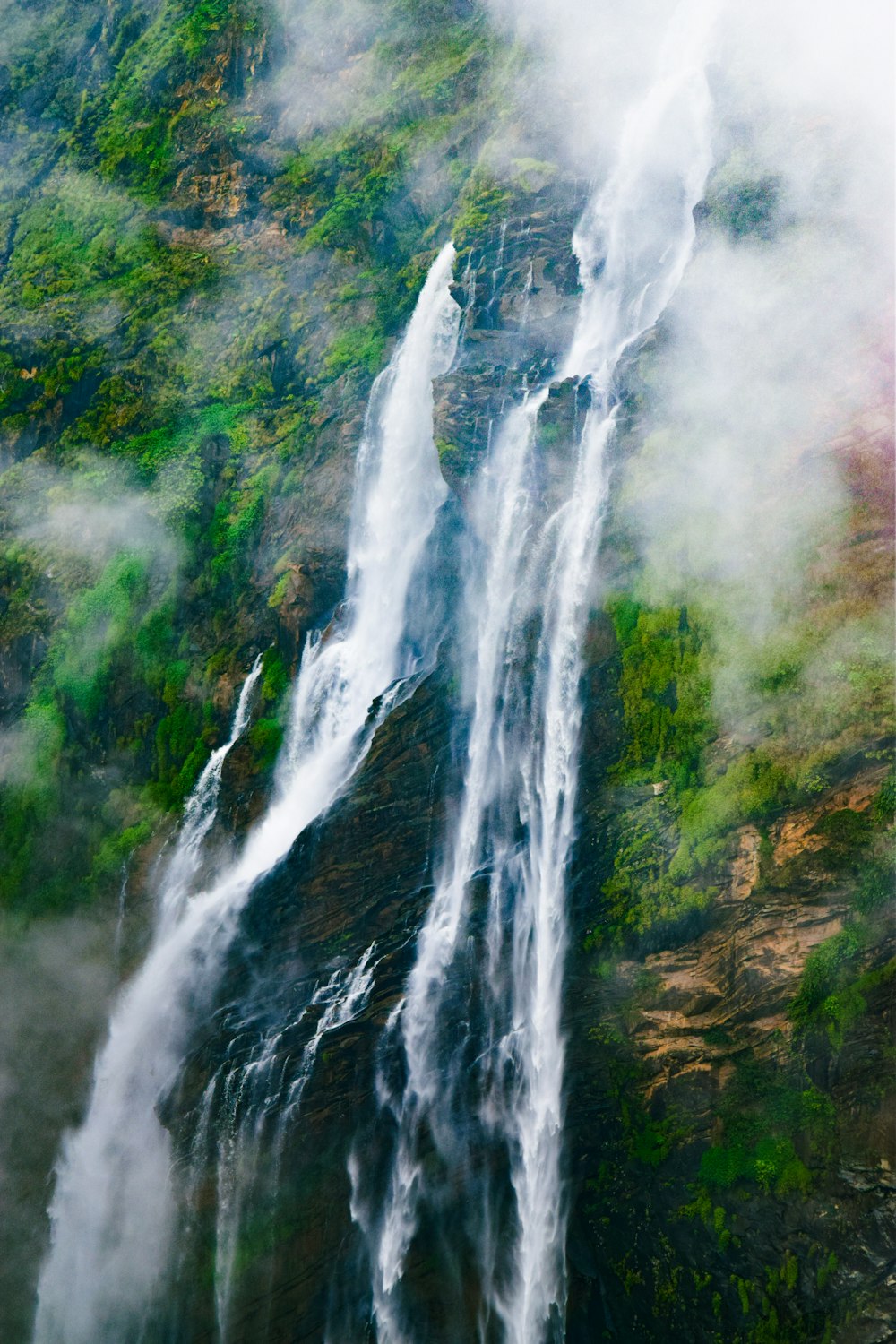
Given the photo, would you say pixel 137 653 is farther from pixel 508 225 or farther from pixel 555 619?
pixel 508 225

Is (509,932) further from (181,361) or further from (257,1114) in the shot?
(181,361)

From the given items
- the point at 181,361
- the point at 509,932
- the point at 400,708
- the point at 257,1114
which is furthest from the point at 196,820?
the point at 181,361

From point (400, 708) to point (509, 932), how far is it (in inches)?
178

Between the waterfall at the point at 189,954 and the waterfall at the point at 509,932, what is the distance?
7.86 feet

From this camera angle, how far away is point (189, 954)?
19.3 metres

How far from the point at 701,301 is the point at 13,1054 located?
21.6 meters

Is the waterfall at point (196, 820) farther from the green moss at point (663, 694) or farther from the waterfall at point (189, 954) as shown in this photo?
the green moss at point (663, 694)

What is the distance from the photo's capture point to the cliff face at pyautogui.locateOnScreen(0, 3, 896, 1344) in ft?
45.8

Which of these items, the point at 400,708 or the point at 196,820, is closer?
the point at 400,708

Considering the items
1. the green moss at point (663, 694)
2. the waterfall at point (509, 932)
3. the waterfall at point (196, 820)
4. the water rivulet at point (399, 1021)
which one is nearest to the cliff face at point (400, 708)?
the green moss at point (663, 694)

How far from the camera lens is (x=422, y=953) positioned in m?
16.8

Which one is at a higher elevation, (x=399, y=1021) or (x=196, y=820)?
(x=196, y=820)

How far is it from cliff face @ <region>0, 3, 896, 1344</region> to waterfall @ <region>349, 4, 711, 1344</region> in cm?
41

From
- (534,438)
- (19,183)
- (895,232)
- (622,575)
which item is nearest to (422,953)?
(622,575)
